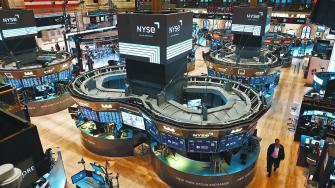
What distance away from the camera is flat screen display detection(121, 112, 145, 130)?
930cm

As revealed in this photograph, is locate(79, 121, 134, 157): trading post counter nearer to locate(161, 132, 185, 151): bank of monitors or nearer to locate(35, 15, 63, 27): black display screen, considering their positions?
locate(161, 132, 185, 151): bank of monitors

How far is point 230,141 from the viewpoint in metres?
7.90

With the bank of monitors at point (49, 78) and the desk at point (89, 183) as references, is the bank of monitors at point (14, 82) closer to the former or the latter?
the bank of monitors at point (49, 78)

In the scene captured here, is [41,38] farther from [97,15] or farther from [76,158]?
[76,158]

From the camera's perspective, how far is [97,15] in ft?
86.4

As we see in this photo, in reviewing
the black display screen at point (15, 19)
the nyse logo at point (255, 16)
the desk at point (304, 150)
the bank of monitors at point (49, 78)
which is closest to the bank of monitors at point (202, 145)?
the desk at point (304, 150)

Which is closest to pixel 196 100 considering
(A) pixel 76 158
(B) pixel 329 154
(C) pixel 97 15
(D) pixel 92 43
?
(B) pixel 329 154

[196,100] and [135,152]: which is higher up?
[196,100]

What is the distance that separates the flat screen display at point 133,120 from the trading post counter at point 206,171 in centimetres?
132

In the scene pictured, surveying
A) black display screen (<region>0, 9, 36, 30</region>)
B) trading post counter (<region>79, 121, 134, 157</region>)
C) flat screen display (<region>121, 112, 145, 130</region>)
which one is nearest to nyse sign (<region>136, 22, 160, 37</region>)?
flat screen display (<region>121, 112, 145, 130</region>)

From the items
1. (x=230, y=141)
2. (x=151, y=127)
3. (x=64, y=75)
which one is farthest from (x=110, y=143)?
(x=64, y=75)

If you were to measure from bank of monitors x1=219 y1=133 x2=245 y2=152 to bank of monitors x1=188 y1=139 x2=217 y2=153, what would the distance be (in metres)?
0.24

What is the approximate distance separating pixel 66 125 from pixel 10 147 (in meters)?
9.80

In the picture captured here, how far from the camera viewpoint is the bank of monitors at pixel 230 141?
25.4 ft
